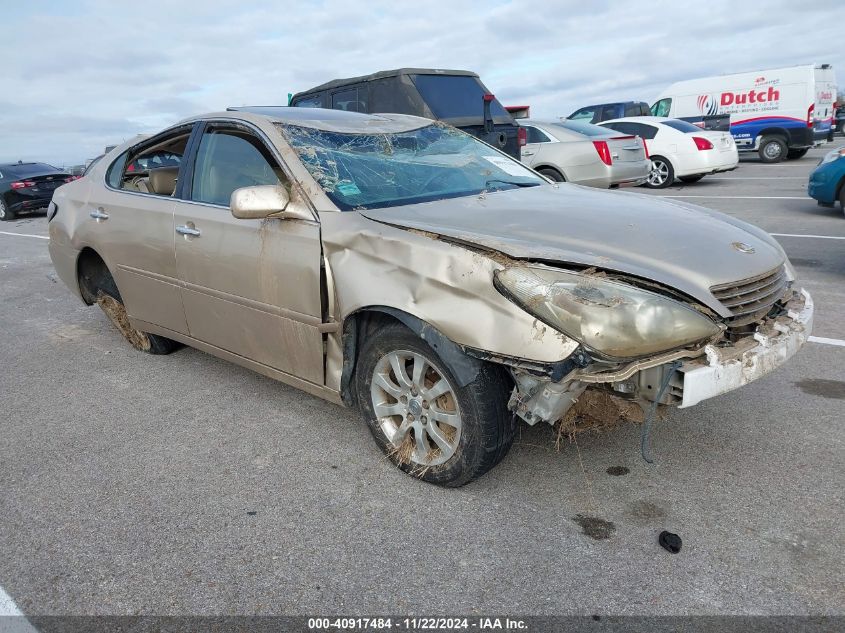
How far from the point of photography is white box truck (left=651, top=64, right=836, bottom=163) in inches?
644

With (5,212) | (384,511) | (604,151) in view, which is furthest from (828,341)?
(5,212)

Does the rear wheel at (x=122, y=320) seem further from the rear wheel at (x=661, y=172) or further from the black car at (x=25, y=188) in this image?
the black car at (x=25, y=188)

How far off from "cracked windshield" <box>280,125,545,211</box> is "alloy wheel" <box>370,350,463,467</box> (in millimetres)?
816

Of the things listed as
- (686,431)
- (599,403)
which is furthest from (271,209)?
(686,431)

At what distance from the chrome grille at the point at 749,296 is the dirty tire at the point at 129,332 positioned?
3.83 m

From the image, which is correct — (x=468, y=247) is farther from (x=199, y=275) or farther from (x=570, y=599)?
(x=199, y=275)

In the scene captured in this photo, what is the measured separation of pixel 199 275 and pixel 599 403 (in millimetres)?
2382

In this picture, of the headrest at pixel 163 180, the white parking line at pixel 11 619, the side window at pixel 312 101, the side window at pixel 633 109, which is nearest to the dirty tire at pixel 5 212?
the side window at pixel 312 101

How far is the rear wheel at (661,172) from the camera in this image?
541 inches

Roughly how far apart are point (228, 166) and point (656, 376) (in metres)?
2.64

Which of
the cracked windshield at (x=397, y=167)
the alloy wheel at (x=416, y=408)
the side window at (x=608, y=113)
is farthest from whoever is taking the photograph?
the side window at (x=608, y=113)

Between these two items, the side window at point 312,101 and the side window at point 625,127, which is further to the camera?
the side window at point 625,127

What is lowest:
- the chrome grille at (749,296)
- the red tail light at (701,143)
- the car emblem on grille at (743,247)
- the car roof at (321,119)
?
the chrome grille at (749,296)

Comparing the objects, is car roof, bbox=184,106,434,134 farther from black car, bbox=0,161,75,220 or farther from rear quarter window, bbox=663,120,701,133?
black car, bbox=0,161,75,220
